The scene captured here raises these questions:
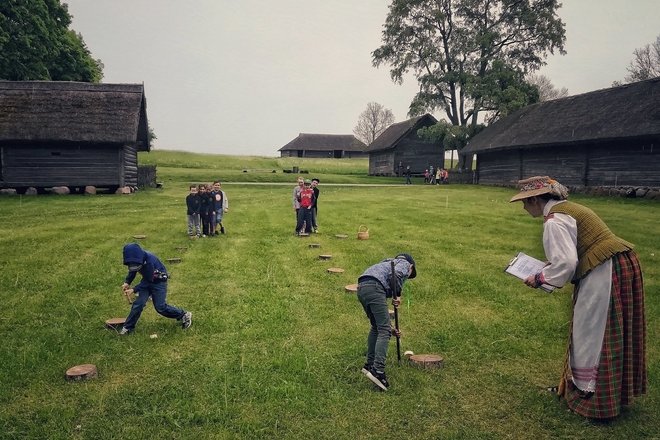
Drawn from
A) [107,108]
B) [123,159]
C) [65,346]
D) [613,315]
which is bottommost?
[65,346]

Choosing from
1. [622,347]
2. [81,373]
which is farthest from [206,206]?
[622,347]

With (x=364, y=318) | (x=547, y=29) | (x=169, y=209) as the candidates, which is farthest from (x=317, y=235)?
(x=547, y=29)

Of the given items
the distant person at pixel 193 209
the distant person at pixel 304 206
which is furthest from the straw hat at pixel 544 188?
the distant person at pixel 193 209

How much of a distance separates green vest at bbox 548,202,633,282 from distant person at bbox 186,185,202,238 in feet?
41.4

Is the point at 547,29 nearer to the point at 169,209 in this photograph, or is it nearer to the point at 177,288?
the point at 169,209

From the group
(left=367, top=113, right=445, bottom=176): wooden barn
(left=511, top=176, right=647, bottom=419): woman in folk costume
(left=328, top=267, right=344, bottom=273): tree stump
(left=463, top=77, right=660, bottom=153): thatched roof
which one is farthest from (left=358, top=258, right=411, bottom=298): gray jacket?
(left=367, top=113, right=445, bottom=176): wooden barn

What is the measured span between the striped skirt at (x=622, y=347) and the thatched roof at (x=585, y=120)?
A: 24027mm

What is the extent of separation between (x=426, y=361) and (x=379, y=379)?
33.8 inches

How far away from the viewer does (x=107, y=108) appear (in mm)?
29953

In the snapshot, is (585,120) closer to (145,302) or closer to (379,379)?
(379,379)

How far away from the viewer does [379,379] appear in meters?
5.74

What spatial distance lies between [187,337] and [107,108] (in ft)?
88.5

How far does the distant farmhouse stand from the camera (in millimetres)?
85812

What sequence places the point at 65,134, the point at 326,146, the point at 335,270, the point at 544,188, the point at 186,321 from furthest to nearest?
1. the point at 326,146
2. the point at 65,134
3. the point at 335,270
4. the point at 186,321
5. the point at 544,188
